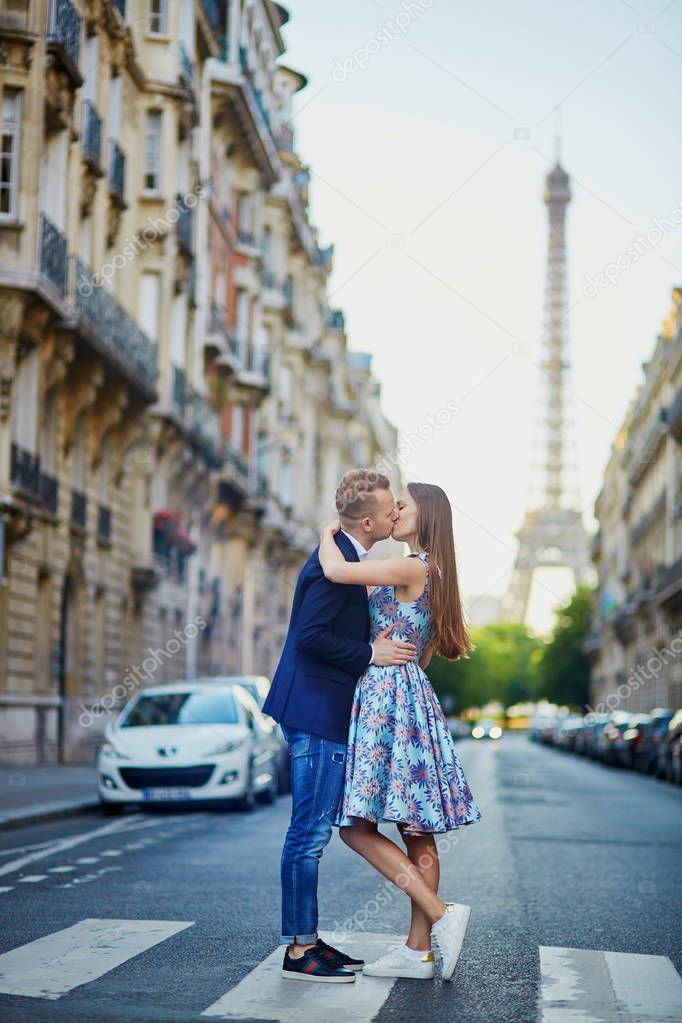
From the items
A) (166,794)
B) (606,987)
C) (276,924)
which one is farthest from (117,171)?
(606,987)

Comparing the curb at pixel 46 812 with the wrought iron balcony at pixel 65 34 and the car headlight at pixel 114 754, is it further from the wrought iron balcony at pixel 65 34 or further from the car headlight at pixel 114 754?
the wrought iron balcony at pixel 65 34

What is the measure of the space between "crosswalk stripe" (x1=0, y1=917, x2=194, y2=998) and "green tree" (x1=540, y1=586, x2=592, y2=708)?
110m

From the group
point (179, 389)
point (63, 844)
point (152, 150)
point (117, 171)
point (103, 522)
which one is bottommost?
point (63, 844)

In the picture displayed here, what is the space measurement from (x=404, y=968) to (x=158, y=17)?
1291 inches

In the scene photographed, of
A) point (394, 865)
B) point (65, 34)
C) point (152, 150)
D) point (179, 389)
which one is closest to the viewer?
point (394, 865)

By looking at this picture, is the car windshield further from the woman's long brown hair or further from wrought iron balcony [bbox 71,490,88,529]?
the woman's long brown hair

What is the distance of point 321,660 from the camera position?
261 inches

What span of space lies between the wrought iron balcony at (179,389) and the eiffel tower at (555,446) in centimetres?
9651

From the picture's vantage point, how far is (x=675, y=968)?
7273 millimetres

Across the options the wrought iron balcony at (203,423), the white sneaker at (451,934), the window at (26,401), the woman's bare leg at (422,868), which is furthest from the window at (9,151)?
the white sneaker at (451,934)

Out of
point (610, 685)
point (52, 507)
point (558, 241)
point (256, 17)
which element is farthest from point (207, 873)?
point (558, 241)

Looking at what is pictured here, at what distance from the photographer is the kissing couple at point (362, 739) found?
6602 millimetres

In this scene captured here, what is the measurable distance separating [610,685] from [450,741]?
94.6 meters

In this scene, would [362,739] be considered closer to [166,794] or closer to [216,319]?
[166,794]
